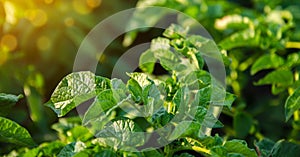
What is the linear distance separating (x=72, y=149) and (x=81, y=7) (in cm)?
109

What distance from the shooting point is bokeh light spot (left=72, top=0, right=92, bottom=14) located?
2.03 meters

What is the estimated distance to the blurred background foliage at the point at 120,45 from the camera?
5.20 ft

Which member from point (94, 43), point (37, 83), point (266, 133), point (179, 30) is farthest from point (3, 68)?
point (266, 133)

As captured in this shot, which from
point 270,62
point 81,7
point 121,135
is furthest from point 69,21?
point 121,135

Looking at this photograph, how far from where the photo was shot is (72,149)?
3.41ft

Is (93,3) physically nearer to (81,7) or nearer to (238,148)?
(81,7)

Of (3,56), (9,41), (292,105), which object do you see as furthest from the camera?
(9,41)

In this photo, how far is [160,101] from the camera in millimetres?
1009

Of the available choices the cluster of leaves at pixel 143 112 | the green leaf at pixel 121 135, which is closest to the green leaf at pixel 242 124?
the cluster of leaves at pixel 143 112

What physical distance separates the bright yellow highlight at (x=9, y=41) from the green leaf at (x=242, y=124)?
0.81m

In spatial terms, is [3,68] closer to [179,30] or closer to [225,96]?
[179,30]

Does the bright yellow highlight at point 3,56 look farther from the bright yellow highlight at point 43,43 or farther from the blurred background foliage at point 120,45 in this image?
the bright yellow highlight at point 43,43

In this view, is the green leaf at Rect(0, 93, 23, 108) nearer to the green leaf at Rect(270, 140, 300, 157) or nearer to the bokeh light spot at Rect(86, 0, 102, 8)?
the green leaf at Rect(270, 140, 300, 157)

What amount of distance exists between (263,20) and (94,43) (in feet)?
1.95
